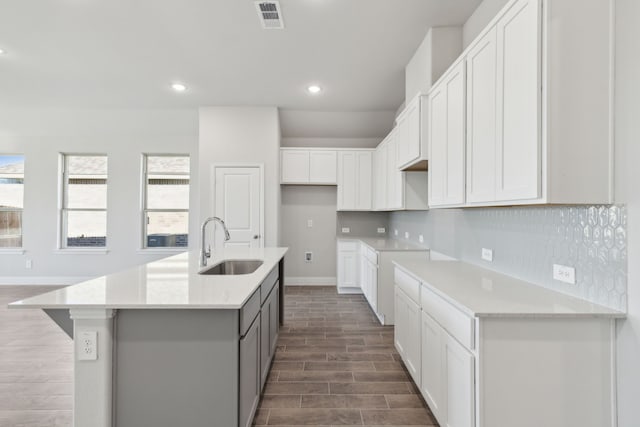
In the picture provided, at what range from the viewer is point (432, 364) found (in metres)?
1.96

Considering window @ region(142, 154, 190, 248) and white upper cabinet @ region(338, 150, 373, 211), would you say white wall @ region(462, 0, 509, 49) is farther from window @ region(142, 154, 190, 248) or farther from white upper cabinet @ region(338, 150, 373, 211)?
window @ region(142, 154, 190, 248)

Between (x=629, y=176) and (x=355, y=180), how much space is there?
4227mm

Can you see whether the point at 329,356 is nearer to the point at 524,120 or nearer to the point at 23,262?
the point at 524,120

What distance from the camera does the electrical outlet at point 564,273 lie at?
160 cm

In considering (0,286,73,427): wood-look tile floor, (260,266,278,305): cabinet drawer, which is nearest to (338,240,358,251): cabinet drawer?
(260,266,278,305): cabinet drawer

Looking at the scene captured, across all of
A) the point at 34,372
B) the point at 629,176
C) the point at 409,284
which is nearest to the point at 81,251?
the point at 34,372

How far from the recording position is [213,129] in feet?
16.8

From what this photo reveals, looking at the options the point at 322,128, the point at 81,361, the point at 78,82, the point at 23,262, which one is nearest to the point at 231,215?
the point at 322,128

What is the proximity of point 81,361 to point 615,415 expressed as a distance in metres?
2.40

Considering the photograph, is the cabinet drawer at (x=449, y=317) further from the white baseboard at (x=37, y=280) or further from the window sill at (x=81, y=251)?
the white baseboard at (x=37, y=280)

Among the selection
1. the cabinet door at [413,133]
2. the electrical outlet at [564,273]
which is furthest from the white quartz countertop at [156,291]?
the cabinet door at [413,133]

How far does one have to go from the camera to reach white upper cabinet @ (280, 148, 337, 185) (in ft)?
18.0

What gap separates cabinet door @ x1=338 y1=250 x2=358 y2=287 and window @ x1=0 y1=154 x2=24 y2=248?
5.85 m

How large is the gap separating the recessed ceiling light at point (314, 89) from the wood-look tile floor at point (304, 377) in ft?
9.96
